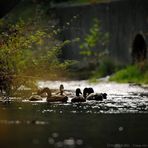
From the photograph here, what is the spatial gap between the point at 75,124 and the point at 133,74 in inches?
800

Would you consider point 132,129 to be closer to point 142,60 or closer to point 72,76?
point 142,60

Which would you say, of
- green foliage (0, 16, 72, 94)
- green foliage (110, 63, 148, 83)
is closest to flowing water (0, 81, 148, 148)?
green foliage (0, 16, 72, 94)

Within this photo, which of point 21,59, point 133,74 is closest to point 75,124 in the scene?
point 21,59

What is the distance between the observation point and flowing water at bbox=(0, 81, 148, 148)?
588 inches

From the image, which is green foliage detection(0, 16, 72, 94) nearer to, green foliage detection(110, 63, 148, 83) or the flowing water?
the flowing water

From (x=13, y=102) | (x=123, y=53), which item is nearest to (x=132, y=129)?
(x=13, y=102)

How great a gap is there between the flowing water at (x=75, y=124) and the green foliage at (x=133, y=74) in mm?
11869

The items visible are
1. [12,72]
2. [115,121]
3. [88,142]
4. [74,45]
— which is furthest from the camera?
[74,45]

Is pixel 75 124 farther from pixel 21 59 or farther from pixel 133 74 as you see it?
pixel 133 74

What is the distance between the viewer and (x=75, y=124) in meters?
17.6

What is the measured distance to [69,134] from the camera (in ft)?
52.4

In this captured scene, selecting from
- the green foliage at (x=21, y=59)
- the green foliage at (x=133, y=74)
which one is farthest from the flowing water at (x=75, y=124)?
the green foliage at (x=133, y=74)

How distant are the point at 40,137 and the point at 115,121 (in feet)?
10.5

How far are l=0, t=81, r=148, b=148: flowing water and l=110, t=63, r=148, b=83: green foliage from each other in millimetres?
11869
